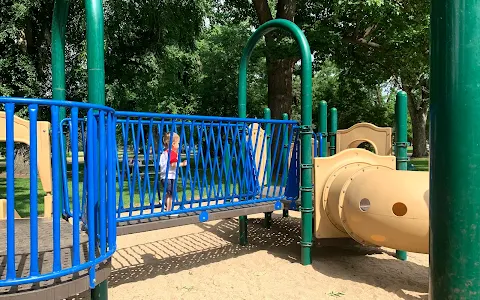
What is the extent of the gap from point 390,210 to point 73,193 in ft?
10.1

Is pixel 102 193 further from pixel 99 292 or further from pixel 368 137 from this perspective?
pixel 368 137

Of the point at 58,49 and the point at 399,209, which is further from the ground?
the point at 58,49

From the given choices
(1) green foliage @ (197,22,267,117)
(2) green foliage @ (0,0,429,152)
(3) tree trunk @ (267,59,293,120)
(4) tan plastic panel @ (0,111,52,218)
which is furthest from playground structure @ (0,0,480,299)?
(1) green foliage @ (197,22,267,117)

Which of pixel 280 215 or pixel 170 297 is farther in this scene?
pixel 280 215

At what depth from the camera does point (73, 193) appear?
9.27 feet

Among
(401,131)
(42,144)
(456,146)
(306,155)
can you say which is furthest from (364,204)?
(456,146)

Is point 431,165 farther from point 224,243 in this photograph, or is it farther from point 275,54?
point 275,54

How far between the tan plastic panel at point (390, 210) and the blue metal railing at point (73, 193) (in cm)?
270

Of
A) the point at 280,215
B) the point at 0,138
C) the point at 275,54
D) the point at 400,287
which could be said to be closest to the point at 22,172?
the point at 275,54

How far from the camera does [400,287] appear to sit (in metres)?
4.55

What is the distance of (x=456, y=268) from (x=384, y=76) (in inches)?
690

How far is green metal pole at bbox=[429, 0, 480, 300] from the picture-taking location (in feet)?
3.57

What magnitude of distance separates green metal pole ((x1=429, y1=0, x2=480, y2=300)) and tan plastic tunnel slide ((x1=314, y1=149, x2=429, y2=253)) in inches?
129

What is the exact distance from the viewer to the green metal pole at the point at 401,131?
540cm
